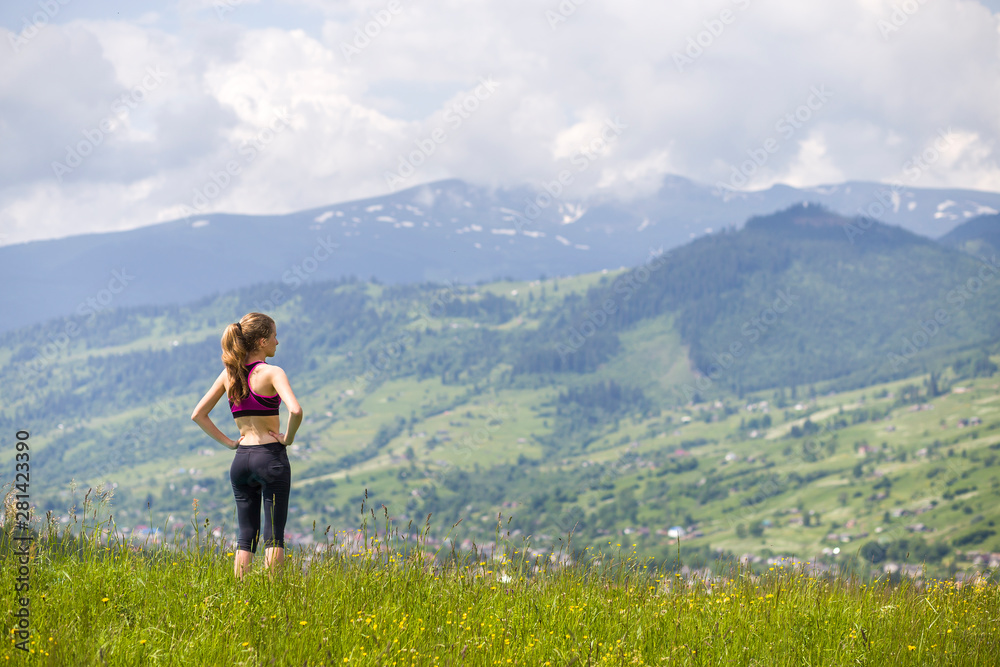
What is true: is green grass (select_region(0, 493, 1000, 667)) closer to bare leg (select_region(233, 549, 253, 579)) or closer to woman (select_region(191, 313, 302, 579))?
bare leg (select_region(233, 549, 253, 579))

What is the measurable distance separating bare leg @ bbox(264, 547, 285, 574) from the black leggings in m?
0.11

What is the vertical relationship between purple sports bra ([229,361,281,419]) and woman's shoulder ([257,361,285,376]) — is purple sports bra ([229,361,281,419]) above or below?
below

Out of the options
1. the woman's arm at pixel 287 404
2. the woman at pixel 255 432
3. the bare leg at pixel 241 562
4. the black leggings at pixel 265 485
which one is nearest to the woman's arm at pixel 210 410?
the woman at pixel 255 432

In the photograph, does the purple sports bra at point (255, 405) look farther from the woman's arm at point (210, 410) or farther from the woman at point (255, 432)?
the woman's arm at point (210, 410)

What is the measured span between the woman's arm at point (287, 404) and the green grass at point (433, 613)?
3.52 ft

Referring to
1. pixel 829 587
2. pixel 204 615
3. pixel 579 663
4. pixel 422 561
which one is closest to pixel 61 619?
pixel 204 615

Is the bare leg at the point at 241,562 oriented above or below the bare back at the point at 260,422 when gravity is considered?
below

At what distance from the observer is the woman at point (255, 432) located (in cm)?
707

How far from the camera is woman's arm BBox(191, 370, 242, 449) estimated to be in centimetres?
715

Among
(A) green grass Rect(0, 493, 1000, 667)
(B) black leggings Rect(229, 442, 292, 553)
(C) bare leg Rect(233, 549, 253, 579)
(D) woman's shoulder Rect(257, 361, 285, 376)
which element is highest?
Answer: (D) woman's shoulder Rect(257, 361, 285, 376)

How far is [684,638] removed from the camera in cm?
594

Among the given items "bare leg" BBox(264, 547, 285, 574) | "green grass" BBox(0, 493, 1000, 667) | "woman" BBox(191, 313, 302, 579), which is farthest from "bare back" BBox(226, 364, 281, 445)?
"green grass" BBox(0, 493, 1000, 667)

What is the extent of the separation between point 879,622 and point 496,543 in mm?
3529

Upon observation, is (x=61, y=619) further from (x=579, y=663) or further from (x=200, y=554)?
(x=579, y=663)
